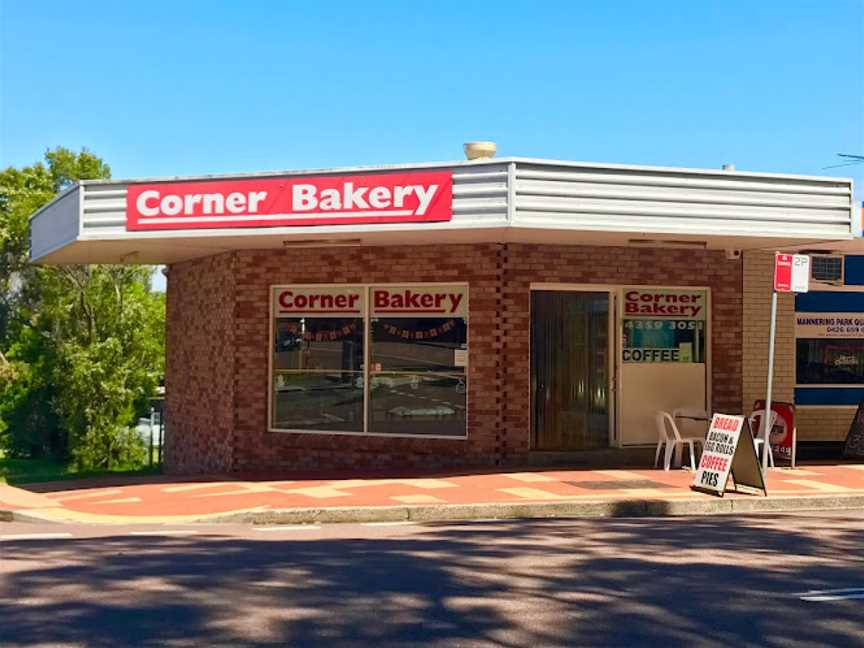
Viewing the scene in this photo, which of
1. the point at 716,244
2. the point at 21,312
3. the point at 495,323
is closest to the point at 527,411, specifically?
the point at 495,323

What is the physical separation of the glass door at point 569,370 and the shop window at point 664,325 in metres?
0.37

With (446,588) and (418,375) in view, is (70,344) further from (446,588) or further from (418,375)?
(446,588)

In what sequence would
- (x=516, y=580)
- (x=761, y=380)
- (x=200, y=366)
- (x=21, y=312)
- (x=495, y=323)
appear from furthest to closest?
(x=21, y=312)
(x=200, y=366)
(x=761, y=380)
(x=495, y=323)
(x=516, y=580)

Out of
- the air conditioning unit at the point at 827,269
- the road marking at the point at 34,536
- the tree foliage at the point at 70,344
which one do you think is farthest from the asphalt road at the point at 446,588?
the tree foliage at the point at 70,344

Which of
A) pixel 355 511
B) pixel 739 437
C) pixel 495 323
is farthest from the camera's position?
pixel 495 323

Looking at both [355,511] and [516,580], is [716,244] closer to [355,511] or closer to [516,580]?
[355,511]

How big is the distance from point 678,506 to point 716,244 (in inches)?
194

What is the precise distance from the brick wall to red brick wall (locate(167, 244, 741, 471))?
27 cm

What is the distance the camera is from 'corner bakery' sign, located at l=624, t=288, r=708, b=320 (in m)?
15.6

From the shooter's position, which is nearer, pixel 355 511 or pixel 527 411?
pixel 355 511

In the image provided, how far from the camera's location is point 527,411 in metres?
14.8

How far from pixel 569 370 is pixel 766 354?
3268mm

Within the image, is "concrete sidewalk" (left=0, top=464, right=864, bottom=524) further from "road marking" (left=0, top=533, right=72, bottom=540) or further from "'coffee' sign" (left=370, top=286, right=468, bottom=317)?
"'coffee' sign" (left=370, top=286, right=468, bottom=317)

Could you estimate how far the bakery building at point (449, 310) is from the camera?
13.6 metres
